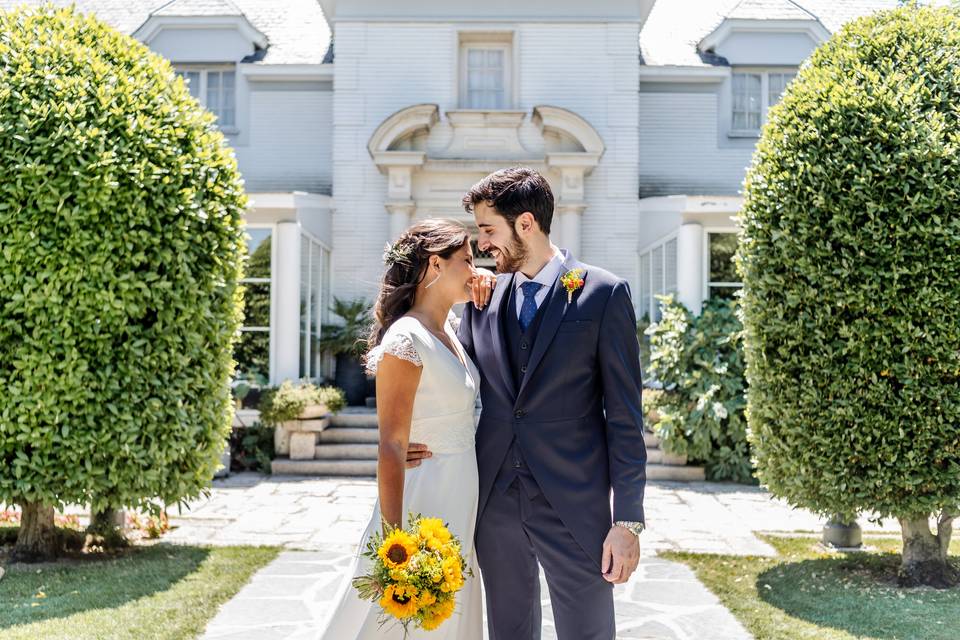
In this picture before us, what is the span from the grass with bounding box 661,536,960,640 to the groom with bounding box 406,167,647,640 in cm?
228

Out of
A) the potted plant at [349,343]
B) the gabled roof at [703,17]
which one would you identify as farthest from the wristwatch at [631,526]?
the gabled roof at [703,17]

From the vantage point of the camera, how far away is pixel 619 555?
272 centimetres

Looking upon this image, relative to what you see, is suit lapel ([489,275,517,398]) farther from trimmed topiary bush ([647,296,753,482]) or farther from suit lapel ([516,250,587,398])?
trimmed topiary bush ([647,296,753,482])

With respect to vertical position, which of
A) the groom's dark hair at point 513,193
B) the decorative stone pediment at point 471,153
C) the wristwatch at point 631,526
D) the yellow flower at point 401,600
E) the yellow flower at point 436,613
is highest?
the decorative stone pediment at point 471,153

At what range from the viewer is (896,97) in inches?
204

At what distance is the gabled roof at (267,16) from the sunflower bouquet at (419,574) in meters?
13.3

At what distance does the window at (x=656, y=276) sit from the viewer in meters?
→ 12.4

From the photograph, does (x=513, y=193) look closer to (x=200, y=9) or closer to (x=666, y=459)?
(x=666, y=459)

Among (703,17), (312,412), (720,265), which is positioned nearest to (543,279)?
(312,412)

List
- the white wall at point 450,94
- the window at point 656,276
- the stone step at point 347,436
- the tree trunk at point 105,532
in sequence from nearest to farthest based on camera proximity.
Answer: the tree trunk at point 105,532 → the stone step at point 347,436 → the window at point 656,276 → the white wall at point 450,94

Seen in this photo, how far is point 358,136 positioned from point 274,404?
17.6ft

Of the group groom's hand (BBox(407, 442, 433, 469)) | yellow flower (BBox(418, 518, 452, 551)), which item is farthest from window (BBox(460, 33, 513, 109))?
yellow flower (BBox(418, 518, 452, 551))

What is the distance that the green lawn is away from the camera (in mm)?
4555

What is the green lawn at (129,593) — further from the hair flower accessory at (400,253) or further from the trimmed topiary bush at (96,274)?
the hair flower accessory at (400,253)
